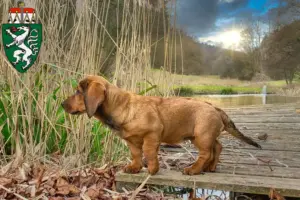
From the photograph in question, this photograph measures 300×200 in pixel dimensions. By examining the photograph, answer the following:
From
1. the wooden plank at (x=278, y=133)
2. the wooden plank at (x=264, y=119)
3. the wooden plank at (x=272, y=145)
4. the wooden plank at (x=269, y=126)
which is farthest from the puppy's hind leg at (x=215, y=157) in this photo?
the wooden plank at (x=264, y=119)

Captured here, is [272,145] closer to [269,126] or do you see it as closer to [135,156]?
[269,126]

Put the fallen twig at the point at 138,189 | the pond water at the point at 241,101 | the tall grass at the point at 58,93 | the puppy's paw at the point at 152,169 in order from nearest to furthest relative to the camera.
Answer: the fallen twig at the point at 138,189
the puppy's paw at the point at 152,169
the tall grass at the point at 58,93
the pond water at the point at 241,101

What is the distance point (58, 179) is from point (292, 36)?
23.1m

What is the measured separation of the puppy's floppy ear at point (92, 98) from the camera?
2.62 meters

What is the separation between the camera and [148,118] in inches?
110

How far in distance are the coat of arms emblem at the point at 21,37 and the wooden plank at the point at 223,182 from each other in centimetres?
133

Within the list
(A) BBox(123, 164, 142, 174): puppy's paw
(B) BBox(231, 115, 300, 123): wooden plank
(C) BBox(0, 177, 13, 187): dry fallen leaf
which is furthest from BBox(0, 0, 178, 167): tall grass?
(B) BBox(231, 115, 300, 123): wooden plank

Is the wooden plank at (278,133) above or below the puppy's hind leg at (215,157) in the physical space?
below

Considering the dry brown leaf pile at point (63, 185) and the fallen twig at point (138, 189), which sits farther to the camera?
the dry brown leaf pile at point (63, 185)

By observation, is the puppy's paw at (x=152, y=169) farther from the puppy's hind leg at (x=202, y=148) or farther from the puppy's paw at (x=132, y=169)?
the puppy's hind leg at (x=202, y=148)

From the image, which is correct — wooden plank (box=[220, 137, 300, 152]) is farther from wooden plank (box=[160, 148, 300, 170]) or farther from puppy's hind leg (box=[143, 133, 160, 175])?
puppy's hind leg (box=[143, 133, 160, 175])

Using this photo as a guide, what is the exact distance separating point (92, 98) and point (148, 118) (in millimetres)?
391

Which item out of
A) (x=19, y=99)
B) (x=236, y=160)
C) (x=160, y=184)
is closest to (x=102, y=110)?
(x=160, y=184)

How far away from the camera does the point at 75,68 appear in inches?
146
